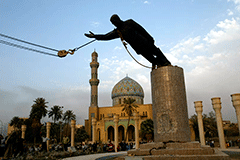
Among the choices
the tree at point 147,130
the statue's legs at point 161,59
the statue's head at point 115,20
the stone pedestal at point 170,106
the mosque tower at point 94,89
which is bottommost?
the tree at point 147,130

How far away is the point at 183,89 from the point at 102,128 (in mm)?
37969

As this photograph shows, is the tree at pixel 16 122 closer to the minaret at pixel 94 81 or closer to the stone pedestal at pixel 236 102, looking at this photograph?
the minaret at pixel 94 81

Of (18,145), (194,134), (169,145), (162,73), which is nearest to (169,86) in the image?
(162,73)

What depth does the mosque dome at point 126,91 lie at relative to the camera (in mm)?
50972

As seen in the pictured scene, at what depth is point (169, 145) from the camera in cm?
555

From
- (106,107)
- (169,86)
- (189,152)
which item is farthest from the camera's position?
(106,107)

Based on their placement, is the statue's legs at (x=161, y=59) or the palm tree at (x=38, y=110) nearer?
the statue's legs at (x=161, y=59)

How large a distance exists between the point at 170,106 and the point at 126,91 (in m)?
45.0

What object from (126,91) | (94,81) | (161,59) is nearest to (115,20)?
(161,59)

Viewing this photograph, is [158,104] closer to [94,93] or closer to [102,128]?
[102,128]

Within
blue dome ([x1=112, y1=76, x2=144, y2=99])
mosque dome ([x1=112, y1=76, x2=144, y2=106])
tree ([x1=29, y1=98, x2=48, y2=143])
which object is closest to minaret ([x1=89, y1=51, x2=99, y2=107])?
mosque dome ([x1=112, y1=76, x2=144, y2=106])

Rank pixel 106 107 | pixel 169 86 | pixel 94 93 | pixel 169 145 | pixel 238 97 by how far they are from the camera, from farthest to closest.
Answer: pixel 106 107
pixel 94 93
pixel 238 97
pixel 169 86
pixel 169 145

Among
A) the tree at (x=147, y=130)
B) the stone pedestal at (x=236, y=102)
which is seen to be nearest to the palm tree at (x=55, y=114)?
the tree at (x=147, y=130)

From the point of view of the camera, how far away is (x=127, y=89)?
168 feet
